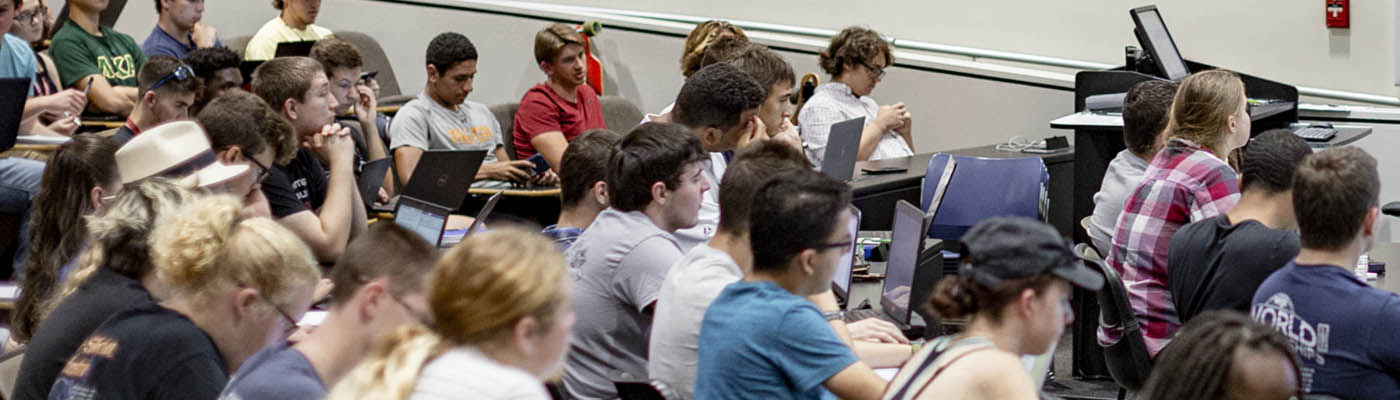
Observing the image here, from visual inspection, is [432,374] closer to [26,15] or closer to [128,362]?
[128,362]

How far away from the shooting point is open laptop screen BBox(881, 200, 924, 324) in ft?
11.3

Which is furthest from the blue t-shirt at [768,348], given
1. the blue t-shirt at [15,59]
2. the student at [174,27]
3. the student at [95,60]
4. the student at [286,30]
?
the student at [286,30]

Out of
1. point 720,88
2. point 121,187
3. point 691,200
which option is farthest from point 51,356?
point 720,88

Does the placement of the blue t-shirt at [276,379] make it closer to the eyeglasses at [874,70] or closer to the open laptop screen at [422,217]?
the open laptop screen at [422,217]

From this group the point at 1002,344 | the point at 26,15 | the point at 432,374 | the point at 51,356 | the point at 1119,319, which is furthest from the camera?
the point at 26,15

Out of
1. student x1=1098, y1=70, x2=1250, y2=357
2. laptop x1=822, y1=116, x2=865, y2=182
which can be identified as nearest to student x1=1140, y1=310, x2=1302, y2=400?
student x1=1098, y1=70, x2=1250, y2=357

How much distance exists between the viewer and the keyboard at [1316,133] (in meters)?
5.23

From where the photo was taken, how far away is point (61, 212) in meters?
3.21

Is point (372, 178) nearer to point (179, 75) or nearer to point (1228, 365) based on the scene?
point (179, 75)

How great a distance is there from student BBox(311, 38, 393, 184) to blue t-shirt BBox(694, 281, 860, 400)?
10.8ft

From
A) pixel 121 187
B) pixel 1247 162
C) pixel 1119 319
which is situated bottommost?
pixel 1119 319

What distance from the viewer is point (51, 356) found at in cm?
261

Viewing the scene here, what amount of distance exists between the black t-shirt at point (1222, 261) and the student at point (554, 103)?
3.26 m

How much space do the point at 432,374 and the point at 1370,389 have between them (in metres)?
1.84
